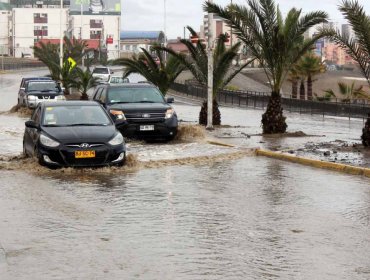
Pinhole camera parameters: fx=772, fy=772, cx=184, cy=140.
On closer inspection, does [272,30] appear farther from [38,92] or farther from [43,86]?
[43,86]

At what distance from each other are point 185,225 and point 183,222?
21cm

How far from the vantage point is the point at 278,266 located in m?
7.79

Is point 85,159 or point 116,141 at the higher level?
point 116,141

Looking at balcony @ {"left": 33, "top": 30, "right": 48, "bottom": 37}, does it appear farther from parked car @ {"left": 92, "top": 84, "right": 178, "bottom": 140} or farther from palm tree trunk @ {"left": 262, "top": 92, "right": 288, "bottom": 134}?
parked car @ {"left": 92, "top": 84, "right": 178, "bottom": 140}

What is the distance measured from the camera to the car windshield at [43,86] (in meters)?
38.9

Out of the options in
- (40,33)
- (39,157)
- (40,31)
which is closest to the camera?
(39,157)

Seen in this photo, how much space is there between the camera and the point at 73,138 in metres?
15.2

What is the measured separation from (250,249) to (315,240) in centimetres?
94

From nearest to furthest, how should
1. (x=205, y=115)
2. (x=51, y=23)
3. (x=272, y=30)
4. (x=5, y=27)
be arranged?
(x=272, y=30) → (x=205, y=115) → (x=51, y=23) → (x=5, y=27)

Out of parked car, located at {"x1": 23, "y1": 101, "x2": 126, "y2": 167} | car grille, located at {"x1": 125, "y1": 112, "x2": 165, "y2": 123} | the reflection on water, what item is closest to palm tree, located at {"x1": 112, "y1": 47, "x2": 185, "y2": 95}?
car grille, located at {"x1": 125, "y1": 112, "x2": 165, "y2": 123}

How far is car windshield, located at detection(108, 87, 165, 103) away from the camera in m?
23.0

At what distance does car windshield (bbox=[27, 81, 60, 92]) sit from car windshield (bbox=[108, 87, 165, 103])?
54.0 feet

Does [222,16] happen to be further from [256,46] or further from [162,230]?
[162,230]

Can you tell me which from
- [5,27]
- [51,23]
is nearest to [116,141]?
[51,23]
